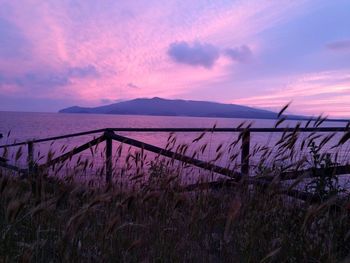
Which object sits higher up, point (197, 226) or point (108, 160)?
point (108, 160)

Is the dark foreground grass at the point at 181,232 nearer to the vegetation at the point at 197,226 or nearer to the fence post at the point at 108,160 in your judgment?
the vegetation at the point at 197,226

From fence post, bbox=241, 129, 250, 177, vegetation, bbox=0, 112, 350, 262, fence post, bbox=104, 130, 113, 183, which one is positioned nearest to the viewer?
vegetation, bbox=0, 112, 350, 262

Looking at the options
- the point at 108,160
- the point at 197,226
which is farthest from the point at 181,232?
the point at 108,160


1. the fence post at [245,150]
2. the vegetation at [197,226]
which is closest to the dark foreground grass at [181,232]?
the vegetation at [197,226]

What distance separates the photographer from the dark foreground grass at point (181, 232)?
270 cm

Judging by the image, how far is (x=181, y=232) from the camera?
3.26m

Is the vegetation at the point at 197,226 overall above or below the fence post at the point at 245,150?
below

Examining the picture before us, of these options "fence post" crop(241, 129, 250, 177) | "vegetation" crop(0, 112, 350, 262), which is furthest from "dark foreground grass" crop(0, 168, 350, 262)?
"fence post" crop(241, 129, 250, 177)

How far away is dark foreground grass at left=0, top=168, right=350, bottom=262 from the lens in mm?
2697

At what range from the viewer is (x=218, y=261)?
304 centimetres

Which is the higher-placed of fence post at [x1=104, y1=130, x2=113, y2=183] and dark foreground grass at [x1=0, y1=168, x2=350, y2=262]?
fence post at [x1=104, y1=130, x2=113, y2=183]

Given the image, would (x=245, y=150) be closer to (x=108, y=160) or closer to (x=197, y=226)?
(x=108, y=160)

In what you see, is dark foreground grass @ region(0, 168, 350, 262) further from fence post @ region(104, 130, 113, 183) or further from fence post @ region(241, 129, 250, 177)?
fence post @ region(104, 130, 113, 183)

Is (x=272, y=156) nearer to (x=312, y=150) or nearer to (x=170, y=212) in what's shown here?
(x=312, y=150)
